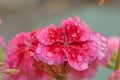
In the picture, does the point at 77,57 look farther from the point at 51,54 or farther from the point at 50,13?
the point at 50,13

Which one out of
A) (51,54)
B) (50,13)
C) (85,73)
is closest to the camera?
(51,54)

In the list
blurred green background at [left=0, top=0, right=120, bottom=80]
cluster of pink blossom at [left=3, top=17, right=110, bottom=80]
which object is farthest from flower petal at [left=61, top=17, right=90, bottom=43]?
blurred green background at [left=0, top=0, right=120, bottom=80]

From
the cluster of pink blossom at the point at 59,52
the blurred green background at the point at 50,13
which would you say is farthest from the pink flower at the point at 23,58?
the blurred green background at the point at 50,13

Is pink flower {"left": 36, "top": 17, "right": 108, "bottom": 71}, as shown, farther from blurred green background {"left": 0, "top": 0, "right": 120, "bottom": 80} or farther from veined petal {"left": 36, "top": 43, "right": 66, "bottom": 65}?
blurred green background {"left": 0, "top": 0, "right": 120, "bottom": 80}

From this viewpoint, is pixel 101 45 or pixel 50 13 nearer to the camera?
pixel 101 45

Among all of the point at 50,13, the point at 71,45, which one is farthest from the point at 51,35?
the point at 50,13

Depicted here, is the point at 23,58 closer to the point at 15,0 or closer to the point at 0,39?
the point at 0,39
